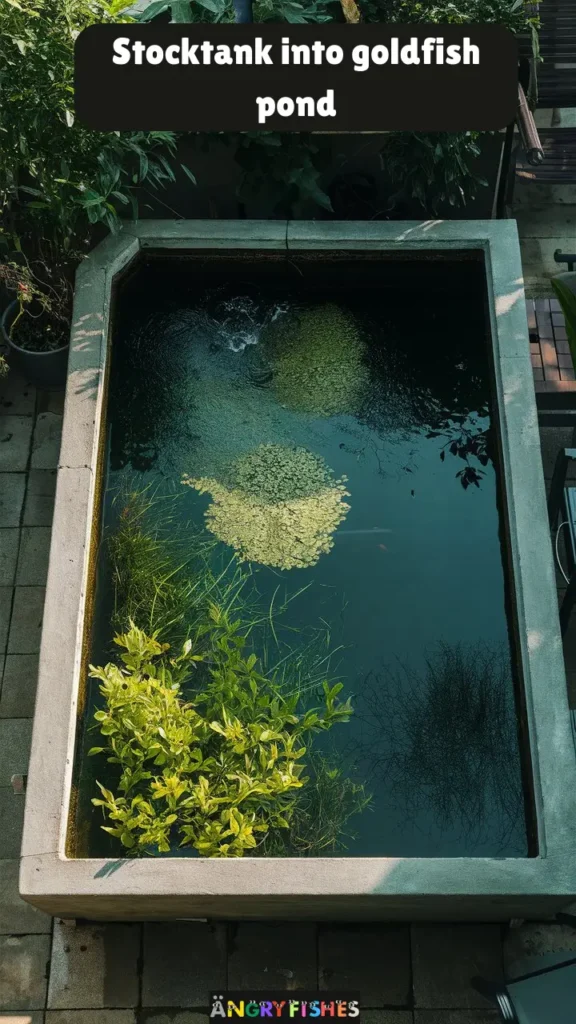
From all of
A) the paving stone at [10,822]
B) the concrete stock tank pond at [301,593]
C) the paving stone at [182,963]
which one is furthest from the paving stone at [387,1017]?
the paving stone at [10,822]

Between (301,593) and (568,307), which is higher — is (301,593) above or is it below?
below

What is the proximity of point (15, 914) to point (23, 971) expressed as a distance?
21 centimetres

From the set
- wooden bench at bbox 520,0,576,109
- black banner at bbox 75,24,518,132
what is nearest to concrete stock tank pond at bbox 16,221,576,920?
black banner at bbox 75,24,518,132

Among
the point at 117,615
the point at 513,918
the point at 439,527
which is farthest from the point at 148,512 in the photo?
the point at 513,918

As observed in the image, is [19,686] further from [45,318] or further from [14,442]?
[45,318]

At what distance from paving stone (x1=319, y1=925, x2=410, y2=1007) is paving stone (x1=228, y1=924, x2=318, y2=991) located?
5 centimetres

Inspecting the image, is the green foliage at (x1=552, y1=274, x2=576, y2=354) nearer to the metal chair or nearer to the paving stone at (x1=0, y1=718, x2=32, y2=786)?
the metal chair

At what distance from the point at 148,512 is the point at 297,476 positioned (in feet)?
2.20

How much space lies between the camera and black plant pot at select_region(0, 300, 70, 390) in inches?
205

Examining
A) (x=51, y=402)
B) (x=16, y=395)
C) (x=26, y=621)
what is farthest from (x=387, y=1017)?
(x=16, y=395)

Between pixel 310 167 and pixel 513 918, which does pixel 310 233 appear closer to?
pixel 310 167

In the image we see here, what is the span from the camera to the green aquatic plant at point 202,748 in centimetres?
389

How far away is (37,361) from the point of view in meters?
5.23

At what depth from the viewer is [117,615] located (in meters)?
4.53
